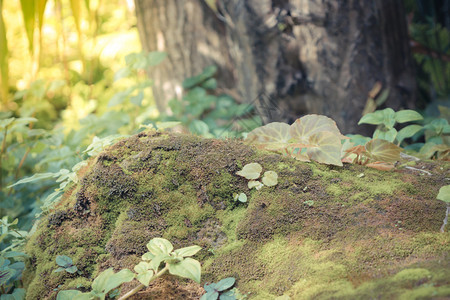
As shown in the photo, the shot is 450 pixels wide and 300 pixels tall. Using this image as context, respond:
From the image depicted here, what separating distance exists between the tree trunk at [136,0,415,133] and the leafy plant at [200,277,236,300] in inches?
61.3

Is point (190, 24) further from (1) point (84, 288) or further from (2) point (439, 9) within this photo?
(1) point (84, 288)

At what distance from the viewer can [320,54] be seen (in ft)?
9.14

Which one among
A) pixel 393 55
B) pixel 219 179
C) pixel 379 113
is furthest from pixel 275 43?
pixel 219 179

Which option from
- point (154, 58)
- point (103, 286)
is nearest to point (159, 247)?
point (103, 286)

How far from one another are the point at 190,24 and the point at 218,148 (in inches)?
105

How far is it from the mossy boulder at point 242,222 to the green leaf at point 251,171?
43 millimetres

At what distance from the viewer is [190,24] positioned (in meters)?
3.87

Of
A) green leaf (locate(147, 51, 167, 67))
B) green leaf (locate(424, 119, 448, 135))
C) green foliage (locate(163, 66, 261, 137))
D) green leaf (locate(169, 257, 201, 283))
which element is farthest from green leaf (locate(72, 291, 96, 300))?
green leaf (locate(147, 51, 167, 67))

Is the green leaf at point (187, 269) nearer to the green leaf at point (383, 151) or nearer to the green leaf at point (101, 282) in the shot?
the green leaf at point (101, 282)

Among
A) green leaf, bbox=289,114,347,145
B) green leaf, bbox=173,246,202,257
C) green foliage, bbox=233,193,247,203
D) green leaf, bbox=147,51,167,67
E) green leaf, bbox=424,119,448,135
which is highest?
green leaf, bbox=147,51,167,67

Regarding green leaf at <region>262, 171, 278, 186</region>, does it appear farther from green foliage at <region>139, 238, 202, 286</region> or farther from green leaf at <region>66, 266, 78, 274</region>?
green leaf at <region>66, 266, 78, 274</region>

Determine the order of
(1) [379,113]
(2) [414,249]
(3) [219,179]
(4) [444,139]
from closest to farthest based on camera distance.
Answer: (2) [414,249]
(3) [219,179]
(1) [379,113]
(4) [444,139]

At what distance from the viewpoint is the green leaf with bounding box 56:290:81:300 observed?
1.19m

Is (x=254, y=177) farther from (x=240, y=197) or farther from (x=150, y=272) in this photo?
(x=150, y=272)
